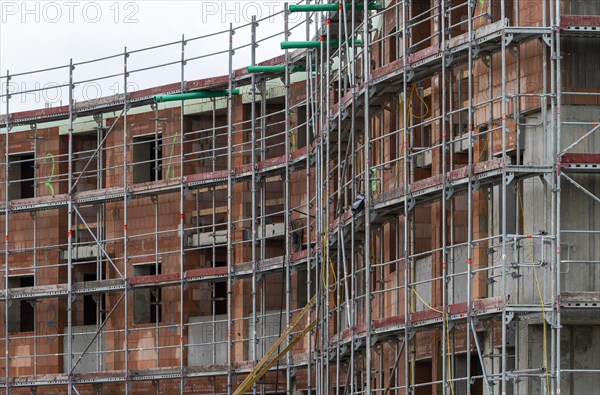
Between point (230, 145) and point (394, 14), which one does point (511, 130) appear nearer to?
point (394, 14)

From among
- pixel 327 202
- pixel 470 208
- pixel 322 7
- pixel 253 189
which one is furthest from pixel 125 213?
pixel 470 208

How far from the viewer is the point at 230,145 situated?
3888cm

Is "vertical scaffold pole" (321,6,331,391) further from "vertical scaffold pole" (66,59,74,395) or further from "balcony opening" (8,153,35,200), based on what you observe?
"balcony opening" (8,153,35,200)

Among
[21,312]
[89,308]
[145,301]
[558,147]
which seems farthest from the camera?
[21,312]

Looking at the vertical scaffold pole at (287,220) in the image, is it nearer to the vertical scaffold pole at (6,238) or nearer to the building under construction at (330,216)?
the building under construction at (330,216)

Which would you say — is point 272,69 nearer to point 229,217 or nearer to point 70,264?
point 229,217

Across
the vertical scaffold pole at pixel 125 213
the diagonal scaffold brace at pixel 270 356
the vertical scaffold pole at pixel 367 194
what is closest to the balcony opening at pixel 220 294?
the vertical scaffold pole at pixel 125 213

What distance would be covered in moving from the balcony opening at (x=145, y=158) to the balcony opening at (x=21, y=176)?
334cm

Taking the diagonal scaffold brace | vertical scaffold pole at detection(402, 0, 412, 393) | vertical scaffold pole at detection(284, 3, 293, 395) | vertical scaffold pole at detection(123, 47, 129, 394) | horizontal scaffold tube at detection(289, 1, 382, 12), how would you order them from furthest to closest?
vertical scaffold pole at detection(123, 47, 129, 394), vertical scaffold pole at detection(284, 3, 293, 395), the diagonal scaffold brace, horizontal scaffold tube at detection(289, 1, 382, 12), vertical scaffold pole at detection(402, 0, 412, 393)

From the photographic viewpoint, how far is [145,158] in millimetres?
42906

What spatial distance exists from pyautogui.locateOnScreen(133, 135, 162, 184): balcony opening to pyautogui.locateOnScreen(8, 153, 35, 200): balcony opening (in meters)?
3.34

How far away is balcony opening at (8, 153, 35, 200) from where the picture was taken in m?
45.1

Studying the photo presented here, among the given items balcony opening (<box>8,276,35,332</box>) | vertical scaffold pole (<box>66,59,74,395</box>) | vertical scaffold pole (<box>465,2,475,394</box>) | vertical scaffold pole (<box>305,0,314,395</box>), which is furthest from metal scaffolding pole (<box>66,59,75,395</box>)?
vertical scaffold pole (<box>465,2,475,394</box>)

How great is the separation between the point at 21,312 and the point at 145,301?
4.56 m
